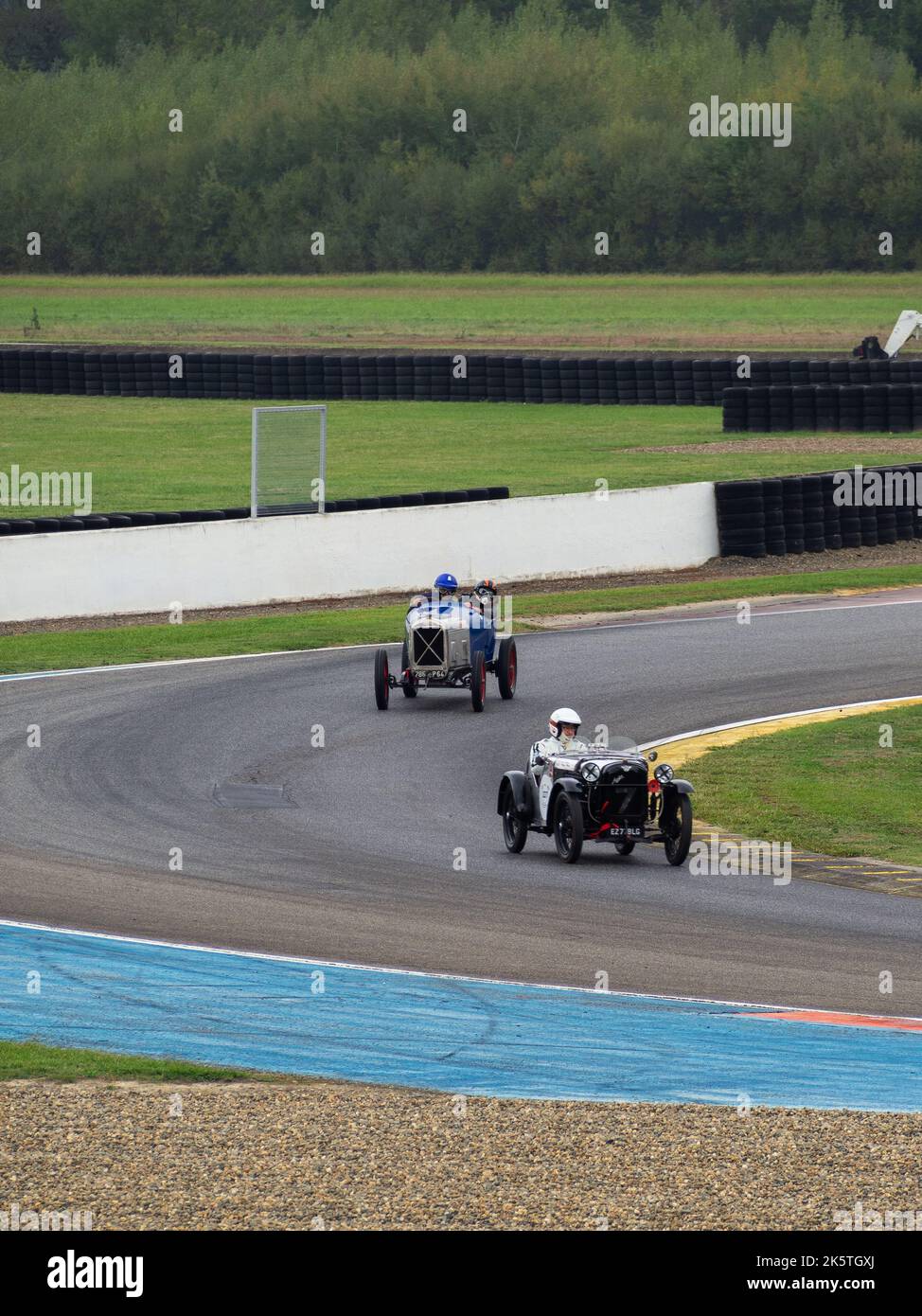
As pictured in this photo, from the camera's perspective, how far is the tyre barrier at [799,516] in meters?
28.1

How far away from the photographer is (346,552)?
2528 cm

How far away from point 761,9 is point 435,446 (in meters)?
68.1

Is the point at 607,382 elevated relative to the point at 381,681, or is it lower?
elevated

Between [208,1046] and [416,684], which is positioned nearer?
[208,1046]

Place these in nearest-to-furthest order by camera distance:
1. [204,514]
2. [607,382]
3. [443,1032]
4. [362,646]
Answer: [443,1032]
[362,646]
[204,514]
[607,382]

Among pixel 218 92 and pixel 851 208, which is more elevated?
pixel 218 92

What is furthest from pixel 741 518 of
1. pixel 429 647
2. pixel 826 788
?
pixel 826 788

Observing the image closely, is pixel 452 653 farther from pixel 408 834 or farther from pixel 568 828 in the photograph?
pixel 568 828

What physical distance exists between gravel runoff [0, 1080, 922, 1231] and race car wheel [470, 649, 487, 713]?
33.2 ft

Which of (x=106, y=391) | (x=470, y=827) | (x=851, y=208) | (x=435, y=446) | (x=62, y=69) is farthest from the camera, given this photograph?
(x=62, y=69)

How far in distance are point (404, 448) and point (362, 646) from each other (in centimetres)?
1677
